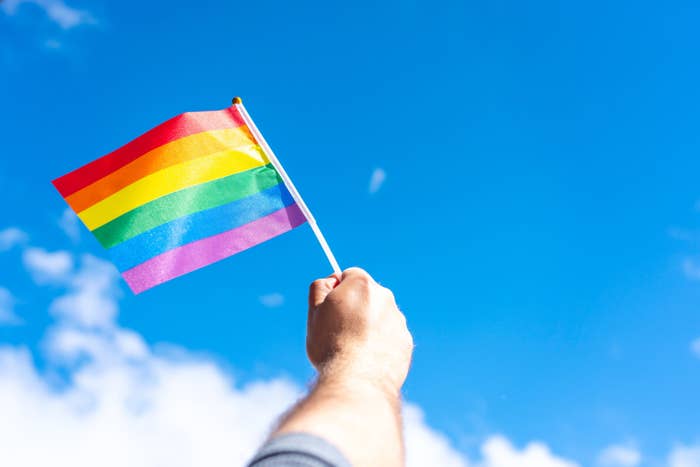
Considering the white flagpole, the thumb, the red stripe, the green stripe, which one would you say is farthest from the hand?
the red stripe

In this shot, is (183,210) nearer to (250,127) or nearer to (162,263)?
(162,263)

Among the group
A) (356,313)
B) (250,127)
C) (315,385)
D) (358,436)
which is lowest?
(358,436)

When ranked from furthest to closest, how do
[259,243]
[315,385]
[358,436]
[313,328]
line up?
[259,243] → [313,328] → [315,385] → [358,436]

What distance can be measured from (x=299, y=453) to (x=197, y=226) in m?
3.88

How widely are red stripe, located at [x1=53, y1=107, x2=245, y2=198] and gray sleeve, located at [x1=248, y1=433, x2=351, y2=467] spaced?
402 cm

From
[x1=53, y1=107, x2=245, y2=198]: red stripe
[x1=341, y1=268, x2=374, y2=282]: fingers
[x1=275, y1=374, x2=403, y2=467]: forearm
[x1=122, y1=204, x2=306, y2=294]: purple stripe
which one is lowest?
[x1=275, y1=374, x2=403, y2=467]: forearm

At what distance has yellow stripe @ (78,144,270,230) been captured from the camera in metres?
4.60

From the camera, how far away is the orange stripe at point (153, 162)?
15.2 ft

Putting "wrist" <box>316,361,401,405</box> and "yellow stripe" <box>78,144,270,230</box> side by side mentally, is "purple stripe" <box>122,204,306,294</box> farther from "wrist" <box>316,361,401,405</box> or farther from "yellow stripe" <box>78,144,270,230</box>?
"wrist" <box>316,361,401,405</box>

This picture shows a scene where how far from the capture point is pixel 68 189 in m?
4.57

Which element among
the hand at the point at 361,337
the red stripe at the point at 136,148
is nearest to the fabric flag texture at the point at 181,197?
the red stripe at the point at 136,148

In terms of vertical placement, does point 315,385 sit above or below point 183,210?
below

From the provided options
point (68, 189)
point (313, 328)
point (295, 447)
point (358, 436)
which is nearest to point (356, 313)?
point (313, 328)

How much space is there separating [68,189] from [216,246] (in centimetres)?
124
